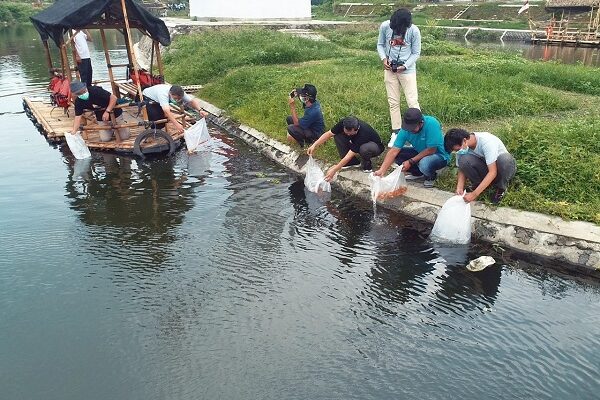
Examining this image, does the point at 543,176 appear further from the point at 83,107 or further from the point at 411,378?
the point at 83,107

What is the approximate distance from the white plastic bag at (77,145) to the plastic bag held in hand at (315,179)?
16.4 feet

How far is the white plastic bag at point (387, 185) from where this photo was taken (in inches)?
281

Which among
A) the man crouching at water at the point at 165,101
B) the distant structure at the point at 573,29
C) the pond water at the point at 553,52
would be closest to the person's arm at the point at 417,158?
the man crouching at water at the point at 165,101

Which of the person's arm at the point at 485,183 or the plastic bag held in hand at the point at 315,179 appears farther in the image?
the plastic bag held in hand at the point at 315,179

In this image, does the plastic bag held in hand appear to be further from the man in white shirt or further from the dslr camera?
the man in white shirt

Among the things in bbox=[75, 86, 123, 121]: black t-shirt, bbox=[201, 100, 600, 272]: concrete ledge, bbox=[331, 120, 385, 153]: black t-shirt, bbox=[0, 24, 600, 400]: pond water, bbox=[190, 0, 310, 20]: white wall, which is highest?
bbox=[190, 0, 310, 20]: white wall

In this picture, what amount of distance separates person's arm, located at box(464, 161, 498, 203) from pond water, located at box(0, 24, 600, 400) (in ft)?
2.39

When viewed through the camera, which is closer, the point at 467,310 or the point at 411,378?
the point at 411,378

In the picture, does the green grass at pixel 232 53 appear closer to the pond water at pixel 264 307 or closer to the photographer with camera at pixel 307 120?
the photographer with camera at pixel 307 120

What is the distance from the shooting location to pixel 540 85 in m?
13.5

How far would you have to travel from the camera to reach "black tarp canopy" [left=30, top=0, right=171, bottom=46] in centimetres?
1035

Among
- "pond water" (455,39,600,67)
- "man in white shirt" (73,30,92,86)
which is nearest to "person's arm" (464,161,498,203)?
"man in white shirt" (73,30,92,86)

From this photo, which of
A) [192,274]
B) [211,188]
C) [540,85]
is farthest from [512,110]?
[192,274]

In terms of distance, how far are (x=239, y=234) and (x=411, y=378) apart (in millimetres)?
3358
